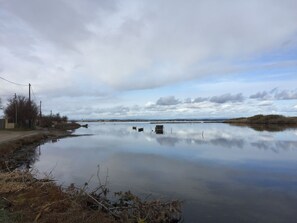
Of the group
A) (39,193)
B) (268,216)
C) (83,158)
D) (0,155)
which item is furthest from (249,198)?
(0,155)

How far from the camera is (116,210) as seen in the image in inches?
396

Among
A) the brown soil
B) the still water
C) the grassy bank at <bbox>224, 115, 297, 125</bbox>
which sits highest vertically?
the grassy bank at <bbox>224, 115, 297, 125</bbox>

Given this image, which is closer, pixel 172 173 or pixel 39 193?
pixel 39 193

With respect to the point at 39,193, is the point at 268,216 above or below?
below

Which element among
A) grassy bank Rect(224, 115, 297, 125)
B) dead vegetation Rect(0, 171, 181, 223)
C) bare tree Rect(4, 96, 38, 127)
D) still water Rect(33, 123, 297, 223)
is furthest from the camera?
grassy bank Rect(224, 115, 297, 125)

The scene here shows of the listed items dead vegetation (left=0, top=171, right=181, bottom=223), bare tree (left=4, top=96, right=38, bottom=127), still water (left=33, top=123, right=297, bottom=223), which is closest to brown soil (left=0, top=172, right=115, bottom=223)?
dead vegetation (left=0, top=171, right=181, bottom=223)

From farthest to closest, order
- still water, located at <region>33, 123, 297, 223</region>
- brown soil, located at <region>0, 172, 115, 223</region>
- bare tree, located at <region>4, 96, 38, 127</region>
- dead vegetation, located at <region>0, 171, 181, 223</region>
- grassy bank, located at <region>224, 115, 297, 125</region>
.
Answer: grassy bank, located at <region>224, 115, 297, 125</region> < bare tree, located at <region>4, 96, 38, 127</region> < still water, located at <region>33, 123, 297, 223</region> < dead vegetation, located at <region>0, 171, 181, 223</region> < brown soil, located at <region>0, 172, 115, 223</region>

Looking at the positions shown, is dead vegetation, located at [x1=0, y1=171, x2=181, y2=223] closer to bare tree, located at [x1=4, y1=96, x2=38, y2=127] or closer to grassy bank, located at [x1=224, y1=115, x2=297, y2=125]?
bare tree, located at [x1=4, y1=96, x2=38, y2=127]

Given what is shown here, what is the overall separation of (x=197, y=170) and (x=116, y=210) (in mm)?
9404

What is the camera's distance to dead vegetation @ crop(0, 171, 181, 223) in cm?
845

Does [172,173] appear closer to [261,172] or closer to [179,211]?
[261,172]

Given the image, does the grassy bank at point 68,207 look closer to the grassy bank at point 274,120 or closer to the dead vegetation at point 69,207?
the dead vegetation at point 69,207

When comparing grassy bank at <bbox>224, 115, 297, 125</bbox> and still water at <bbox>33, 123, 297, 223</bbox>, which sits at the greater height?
grassy bank at <bbox>224, 115, 297, 125</bbox>

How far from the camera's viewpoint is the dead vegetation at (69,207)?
8.45 meters
